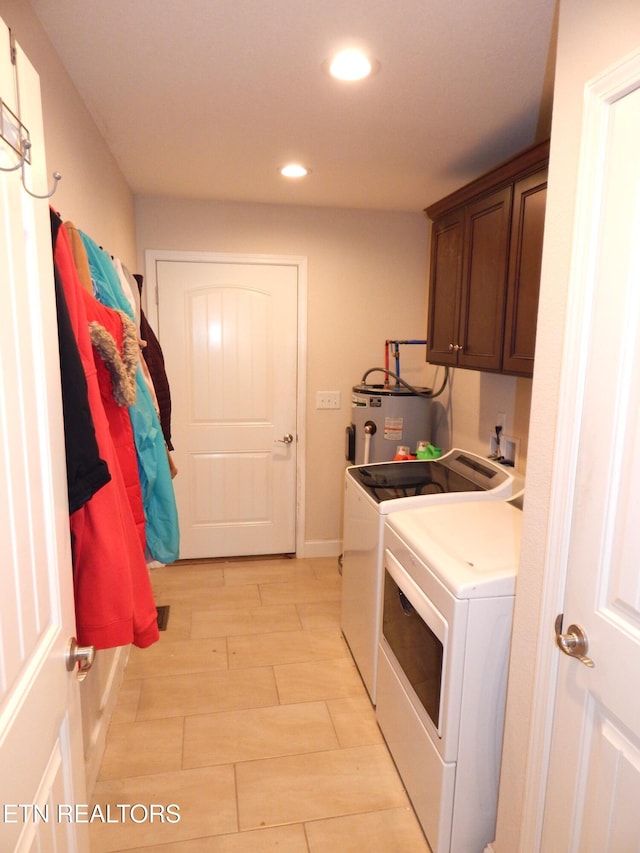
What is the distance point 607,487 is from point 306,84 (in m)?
1.58

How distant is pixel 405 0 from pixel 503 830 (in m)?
2.16

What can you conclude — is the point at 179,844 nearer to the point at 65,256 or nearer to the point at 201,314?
the point at 65,256

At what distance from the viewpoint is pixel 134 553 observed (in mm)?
1341

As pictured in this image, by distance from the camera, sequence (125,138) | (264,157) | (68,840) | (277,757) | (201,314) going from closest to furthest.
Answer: (68,840), (277,757), (125,138), (264,157), (201,314)

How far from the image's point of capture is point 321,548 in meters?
3.72

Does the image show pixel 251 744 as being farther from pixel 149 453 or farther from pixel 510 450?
pixel 510 450

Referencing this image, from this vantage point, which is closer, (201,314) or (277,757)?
(277,757)

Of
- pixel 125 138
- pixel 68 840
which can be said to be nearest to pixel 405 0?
pixel 125 138

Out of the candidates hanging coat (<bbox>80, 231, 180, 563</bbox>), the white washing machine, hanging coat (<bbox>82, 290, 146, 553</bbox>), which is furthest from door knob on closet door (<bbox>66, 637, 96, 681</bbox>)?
the white washing machine

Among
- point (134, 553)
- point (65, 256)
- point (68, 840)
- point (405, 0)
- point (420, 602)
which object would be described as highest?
point (405, 0)

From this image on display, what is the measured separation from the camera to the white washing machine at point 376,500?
6.81 ft

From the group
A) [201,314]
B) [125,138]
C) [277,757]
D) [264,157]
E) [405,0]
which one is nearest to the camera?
[405,0]

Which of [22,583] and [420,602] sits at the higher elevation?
[22,583]

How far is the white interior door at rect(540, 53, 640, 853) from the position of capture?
0.94m
